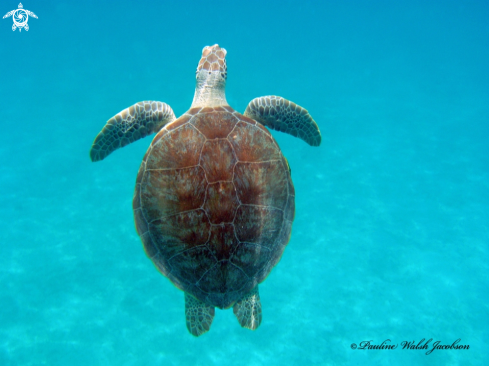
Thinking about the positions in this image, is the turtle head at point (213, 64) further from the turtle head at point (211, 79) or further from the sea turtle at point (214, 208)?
the sea turtle at point (214, 208)

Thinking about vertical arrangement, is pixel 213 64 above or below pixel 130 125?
above

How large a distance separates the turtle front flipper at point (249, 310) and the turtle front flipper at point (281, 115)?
261 cm

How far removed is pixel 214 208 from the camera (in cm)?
320

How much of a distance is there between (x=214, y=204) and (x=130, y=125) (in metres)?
2.36

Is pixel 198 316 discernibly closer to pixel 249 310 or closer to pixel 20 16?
pixel 249 310

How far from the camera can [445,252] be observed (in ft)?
40.2

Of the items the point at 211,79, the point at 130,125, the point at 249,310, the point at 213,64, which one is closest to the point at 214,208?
the point at 249,310

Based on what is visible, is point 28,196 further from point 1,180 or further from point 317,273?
point 317,273

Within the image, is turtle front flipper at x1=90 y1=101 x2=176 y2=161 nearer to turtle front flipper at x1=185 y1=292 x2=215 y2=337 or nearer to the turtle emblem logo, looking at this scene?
turtle front flipper at x1=185 y1=292 x2=215 y2=337

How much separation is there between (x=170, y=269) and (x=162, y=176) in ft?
3.50

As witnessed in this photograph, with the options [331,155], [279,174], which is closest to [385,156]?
[331,155]

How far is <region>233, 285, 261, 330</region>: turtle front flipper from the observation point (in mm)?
4125

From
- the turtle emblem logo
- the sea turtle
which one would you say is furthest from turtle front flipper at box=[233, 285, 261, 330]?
the turtle emblem logo

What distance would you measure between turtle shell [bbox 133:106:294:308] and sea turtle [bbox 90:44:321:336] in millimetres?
10
